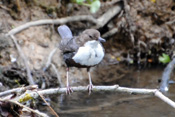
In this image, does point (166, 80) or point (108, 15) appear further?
point (108, 15)

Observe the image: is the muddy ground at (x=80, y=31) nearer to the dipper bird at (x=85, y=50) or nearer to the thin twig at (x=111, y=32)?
the thin twig at (x=111, y=32)

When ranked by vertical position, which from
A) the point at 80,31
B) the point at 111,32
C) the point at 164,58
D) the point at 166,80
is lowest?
the point at 166,80

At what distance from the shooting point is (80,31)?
22.9 feet

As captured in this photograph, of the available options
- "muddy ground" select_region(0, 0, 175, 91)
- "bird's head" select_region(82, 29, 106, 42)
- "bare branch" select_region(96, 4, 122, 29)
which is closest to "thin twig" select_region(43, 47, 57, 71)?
"muddy ground" select_region(0, 0, 175, 91)

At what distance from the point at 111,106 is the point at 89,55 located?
1687mm

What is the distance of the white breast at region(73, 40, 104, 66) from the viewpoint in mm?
3373

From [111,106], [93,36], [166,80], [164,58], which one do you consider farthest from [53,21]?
[93,36]

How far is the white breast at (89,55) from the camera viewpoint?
3.37 metres

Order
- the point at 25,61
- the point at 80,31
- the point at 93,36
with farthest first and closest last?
1. the point at 80,31
2. the point at 25,61
3. the point at 93,36

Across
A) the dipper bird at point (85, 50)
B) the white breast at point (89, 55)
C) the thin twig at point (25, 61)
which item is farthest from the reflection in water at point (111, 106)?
the white breast at point (89, 55)

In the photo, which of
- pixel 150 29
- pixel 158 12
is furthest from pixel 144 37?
pixel 158 12

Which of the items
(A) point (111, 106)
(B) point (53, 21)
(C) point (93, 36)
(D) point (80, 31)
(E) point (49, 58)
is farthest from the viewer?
(D) point (80, 31)

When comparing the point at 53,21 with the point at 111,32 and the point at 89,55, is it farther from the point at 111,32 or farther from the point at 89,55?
the point at 89,55

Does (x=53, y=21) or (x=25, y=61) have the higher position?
(x=53, y=21)
